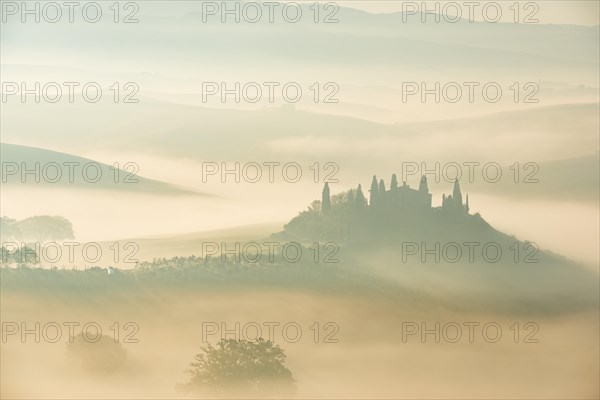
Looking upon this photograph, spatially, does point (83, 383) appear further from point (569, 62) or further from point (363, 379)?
point (569, 62)

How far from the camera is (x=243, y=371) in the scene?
11.7 ft

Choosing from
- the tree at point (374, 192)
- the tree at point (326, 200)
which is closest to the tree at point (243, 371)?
the tree at point (326, 200)

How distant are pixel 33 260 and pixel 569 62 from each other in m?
2.12

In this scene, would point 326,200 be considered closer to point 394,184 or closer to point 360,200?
point 360,200

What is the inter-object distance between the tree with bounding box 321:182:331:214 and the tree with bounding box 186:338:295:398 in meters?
0.54

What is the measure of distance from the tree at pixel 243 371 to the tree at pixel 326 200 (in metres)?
0.54

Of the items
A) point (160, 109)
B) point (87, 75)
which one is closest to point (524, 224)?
point (160, 109)

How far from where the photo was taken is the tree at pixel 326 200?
3598 millimetres

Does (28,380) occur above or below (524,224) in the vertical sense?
below

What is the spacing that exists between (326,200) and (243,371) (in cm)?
69

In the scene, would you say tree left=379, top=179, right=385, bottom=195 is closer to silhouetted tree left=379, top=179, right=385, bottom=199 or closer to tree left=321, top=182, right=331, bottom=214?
silhouetted tree left=379, top=179, right=385, bottom=199

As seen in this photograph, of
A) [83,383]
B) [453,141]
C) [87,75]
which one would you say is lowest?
[83,383]

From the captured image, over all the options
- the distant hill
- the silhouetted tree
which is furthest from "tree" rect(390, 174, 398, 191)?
the distant hill

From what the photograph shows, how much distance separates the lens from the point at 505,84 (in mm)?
3635
